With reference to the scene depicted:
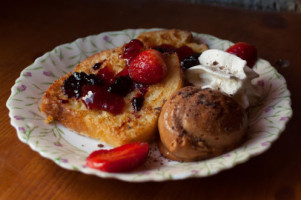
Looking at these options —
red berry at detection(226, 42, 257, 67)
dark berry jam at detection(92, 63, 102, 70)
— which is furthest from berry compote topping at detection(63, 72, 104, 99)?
red berry at detection(226, 42, 257, 67)

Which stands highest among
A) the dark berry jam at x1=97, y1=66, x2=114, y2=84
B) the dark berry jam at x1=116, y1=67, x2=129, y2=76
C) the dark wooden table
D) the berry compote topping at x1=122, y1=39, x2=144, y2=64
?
the berry compote topping at x1=122, y1=39, x2=144, y2=64

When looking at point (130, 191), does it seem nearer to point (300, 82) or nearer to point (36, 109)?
point (36, 109)

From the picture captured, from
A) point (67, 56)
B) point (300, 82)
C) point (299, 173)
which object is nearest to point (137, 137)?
point (299, 173)

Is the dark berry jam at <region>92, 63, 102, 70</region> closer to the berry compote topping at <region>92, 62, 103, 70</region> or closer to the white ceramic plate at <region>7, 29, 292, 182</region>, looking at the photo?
the berry compote topping at <region>92, 62, 103, 70</region>

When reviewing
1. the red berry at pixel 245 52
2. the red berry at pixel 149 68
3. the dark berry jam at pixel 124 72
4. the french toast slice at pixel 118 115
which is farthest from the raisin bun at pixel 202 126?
the red berry at pixel 245 52

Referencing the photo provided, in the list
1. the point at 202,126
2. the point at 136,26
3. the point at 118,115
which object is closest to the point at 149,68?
the point at 118,115

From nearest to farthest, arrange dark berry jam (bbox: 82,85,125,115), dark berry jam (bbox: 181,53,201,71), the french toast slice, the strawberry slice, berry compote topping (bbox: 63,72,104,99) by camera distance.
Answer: the strawberry slice < the french toast slice < dark berry jam (bbox: 82,85,125,115) < berry compote topping (bbox: 63,72,104,99) < dark berry jam (bbox: 181,53,201,71)

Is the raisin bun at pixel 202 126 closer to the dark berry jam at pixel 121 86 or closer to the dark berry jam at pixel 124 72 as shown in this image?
the dark berry jam at pixel 121 86

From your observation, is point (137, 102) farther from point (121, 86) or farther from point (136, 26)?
point (136, 26)
